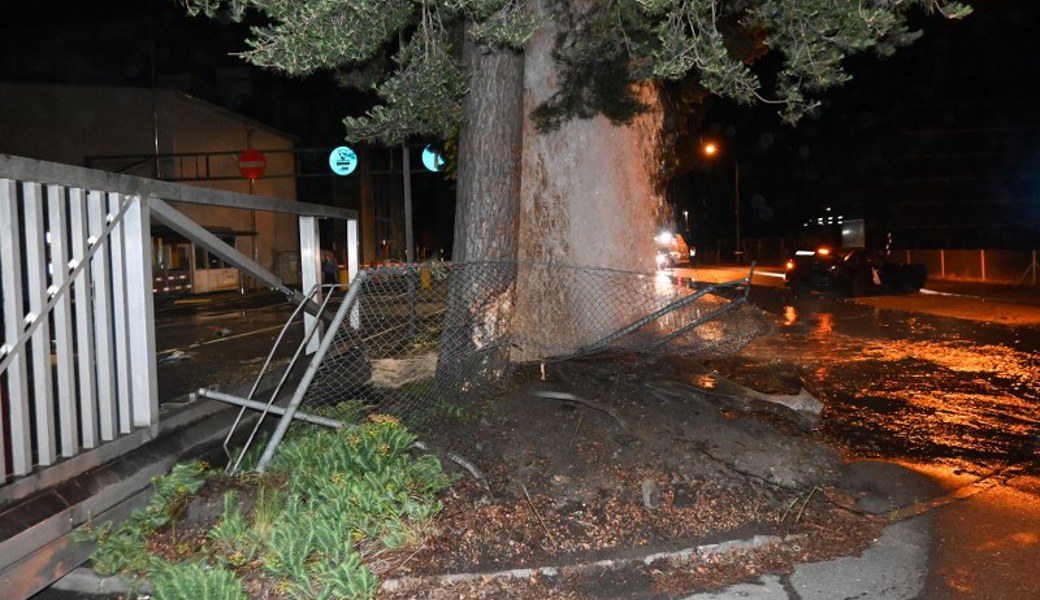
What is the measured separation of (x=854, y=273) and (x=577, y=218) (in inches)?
668

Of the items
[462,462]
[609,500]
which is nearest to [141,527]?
[462,462]

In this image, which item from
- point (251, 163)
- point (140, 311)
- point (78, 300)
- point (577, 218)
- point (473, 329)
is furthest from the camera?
point (251, 163)

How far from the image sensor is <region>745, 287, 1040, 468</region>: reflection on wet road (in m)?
7.39

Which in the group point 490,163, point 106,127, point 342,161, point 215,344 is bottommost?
point 215,344

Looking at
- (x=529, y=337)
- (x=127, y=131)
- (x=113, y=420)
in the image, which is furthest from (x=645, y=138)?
(x=127, y=131)

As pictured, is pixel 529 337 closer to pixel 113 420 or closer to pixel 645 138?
pixel 645 138

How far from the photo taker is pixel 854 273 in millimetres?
23422

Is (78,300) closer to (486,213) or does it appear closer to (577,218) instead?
(486,213)

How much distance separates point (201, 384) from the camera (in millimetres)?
9414

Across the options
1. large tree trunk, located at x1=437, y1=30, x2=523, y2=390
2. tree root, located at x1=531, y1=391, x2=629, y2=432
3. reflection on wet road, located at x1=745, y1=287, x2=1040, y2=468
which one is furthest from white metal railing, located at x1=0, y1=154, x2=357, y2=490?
reflection on wet road, located at x1=745, y1=287, x2=1040, y2=468

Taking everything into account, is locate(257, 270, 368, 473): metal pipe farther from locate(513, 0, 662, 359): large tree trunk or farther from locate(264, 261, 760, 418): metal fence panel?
locate(513, 0, 662, 359): large tree trunk

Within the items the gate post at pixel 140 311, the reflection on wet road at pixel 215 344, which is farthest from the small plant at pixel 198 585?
the reflection on wet road at pixel 215 344

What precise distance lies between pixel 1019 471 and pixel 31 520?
22.1 feet

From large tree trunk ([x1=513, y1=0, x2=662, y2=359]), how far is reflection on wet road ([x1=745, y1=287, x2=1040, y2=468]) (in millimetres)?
2575
